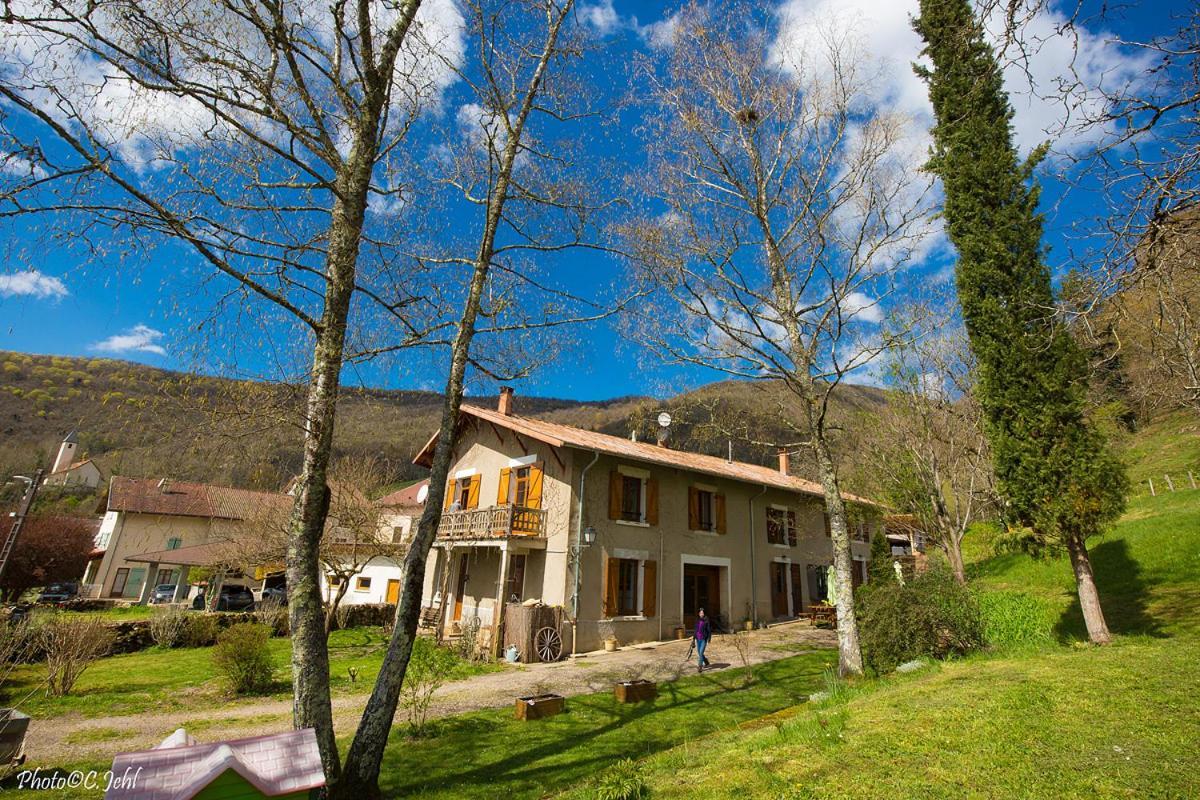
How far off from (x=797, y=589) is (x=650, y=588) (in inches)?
345

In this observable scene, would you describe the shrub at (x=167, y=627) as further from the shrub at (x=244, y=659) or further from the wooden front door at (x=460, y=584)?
the wooden front door at (x=460, y=584)

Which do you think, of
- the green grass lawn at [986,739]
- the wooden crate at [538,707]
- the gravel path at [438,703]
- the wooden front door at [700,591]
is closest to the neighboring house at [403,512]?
the gravel path at [438,703]

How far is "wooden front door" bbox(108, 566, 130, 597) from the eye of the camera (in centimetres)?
3406

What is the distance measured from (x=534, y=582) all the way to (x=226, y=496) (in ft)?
99.7

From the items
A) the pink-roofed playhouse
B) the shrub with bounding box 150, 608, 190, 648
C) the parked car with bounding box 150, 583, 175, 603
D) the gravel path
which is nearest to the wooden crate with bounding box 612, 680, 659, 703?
the gravel path

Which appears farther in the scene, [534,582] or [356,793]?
[534,582]

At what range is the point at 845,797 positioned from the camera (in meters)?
3.77

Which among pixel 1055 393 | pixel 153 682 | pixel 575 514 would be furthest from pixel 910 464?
pixel 153 682

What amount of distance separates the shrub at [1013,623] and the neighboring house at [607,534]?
28.1 feet

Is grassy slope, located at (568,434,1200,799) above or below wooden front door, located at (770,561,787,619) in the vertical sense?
below

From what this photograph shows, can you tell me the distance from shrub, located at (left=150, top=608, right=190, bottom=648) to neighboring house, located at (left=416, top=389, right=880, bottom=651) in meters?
7.41

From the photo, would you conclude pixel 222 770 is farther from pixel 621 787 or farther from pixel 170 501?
pixel 170 501

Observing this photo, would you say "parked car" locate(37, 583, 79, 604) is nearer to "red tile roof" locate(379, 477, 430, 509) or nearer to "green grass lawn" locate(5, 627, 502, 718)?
"red tile roof" locate(379, 477, 430, 509)

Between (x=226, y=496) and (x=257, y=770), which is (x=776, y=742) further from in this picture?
(x=226, y=496)
